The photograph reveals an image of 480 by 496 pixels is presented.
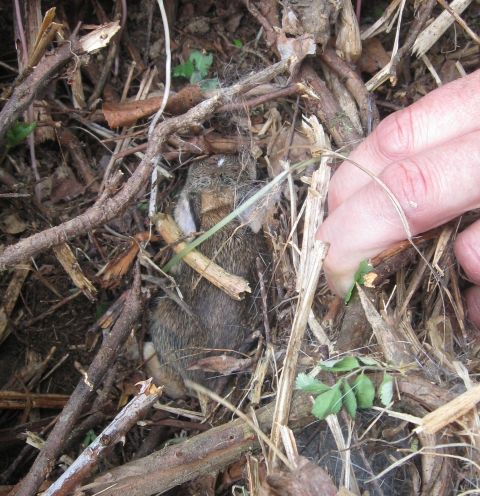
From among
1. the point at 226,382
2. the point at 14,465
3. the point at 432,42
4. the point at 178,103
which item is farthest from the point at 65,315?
the point at 432,42

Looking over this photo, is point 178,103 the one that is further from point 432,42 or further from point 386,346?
point 386,346

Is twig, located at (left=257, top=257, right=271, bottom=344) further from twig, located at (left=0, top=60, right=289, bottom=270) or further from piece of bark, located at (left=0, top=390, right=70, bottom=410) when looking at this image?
piece of bark, located at (left=0, top=390, right=70, bottom=410)

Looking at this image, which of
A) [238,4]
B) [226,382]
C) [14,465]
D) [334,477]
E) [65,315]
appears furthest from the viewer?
[238,4]

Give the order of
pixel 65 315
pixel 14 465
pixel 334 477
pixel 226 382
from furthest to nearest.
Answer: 1. pixel 65 315
2. pixel 226 382
3. pixel 14 465
4. pixel 334 477

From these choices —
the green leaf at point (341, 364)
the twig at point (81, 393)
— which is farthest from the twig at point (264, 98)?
the green leaf at point (341, 364)

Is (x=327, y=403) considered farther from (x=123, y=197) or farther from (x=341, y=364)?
(x=123, y=197)

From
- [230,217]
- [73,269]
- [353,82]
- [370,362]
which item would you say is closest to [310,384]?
[370,362]

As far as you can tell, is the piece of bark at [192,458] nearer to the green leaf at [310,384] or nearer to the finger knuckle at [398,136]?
the green leaf at [310,384]
